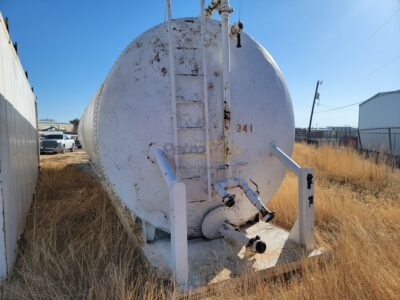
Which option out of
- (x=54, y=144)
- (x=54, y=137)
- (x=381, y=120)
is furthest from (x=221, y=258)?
(x=54, y=137)

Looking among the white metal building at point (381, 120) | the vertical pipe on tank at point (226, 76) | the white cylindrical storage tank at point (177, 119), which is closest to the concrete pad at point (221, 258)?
the white cylindrical storage tank at point (177, 119)

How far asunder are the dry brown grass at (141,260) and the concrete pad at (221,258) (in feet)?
0.37

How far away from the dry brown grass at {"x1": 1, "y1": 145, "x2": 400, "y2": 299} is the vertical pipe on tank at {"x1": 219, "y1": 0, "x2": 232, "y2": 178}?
1.10 m

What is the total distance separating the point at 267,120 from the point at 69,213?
3.65 meters

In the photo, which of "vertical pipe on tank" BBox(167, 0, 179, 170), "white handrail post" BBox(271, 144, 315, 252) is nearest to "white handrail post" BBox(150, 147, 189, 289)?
"vertical pipe on tank" BBox(167, 0, 179, 170)

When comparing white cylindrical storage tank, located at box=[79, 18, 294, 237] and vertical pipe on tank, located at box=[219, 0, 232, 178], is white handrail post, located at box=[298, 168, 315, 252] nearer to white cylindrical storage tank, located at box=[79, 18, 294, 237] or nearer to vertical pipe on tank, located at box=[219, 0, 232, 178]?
white cylindrical storage tank, located at box=[79, 18, 294, 237]

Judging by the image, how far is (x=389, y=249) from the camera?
287 cm

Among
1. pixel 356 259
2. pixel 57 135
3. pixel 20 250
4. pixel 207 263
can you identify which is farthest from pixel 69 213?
pixel 57 135

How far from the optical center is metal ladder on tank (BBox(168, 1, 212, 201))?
2750 mm

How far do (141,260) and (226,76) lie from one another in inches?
82.3

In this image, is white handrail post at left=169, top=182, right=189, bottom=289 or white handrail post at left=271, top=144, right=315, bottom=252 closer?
white handrail post at left=169, top=182, right=189, bottom=289

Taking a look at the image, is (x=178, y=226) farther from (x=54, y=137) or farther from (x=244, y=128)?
(x=54, y=137)

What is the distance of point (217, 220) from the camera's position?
3035 millimetres

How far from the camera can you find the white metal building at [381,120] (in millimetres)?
16906
